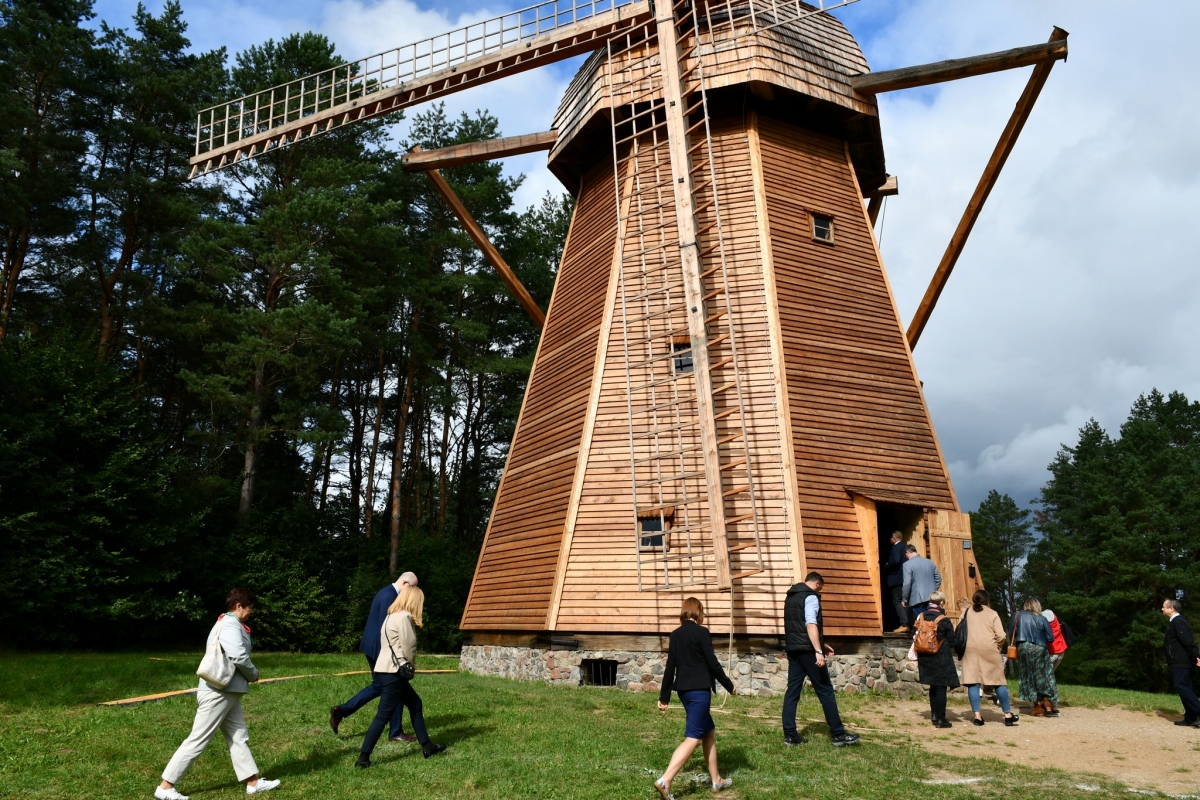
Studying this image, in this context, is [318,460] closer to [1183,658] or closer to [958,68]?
[958,68]

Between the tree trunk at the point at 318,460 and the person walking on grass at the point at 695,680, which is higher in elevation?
the tree trunk at the point at 318,460

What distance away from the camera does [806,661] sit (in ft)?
27.1

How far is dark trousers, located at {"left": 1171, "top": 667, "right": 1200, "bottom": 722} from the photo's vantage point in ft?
34.7

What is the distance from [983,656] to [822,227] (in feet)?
28.1

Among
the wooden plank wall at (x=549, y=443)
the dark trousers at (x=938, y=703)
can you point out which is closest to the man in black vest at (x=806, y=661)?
the dark trousers at (x=938, y=703)

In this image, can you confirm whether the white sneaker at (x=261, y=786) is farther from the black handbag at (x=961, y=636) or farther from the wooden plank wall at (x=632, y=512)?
the black handbag at (x=961, y=636)

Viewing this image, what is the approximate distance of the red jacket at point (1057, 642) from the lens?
38.7 ft

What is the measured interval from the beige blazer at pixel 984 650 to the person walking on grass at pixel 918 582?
911mm

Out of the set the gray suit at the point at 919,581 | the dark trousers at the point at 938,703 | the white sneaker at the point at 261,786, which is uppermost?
the gray suit at the point at 919,581

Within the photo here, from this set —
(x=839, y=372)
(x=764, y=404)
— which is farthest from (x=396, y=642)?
(x=839, y=372)

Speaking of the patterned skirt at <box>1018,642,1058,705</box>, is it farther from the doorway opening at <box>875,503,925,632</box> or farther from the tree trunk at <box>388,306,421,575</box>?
the tree trunk at <box>388,306,421,575</box>

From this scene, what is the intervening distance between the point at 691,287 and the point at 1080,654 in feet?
111

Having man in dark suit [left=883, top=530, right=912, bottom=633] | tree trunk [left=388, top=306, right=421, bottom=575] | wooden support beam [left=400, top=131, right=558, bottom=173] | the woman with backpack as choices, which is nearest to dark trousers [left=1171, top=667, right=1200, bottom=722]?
the woman with backpack

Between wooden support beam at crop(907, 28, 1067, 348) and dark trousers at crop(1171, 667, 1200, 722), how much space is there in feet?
23.9
